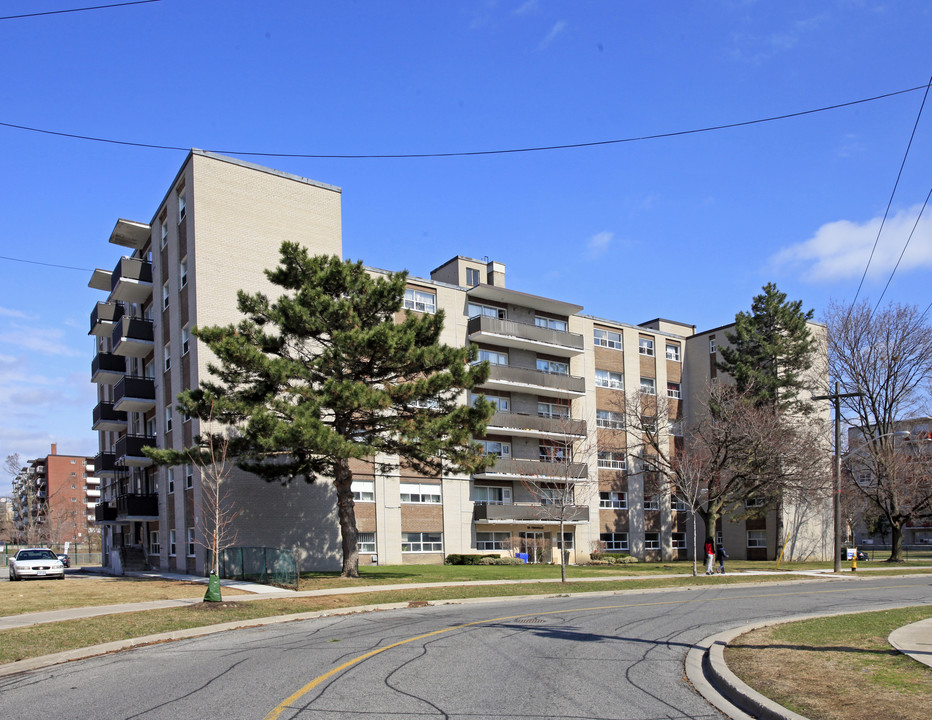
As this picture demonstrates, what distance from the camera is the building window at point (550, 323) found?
54156 millimetres

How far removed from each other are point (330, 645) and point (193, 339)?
2543 cm

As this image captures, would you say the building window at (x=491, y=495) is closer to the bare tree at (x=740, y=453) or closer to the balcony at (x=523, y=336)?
the bare tree at (x=740, y=453)

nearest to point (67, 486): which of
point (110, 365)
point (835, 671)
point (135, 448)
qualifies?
point (110, 365)

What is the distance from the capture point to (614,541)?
180 feet

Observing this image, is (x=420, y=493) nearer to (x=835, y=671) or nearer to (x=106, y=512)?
(x=106, y=512)

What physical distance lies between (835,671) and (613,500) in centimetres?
4660

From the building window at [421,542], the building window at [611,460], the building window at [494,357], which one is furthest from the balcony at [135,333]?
the building window at [611,460]

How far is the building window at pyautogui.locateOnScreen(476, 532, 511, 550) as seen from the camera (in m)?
48.6

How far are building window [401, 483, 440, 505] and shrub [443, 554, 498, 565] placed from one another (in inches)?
132

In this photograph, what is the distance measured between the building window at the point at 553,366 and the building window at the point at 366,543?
1634cm

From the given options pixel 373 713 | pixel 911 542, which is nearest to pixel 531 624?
pixel 373 713

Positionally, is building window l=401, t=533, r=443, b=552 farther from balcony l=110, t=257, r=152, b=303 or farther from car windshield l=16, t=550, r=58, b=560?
balcony l=110, t=257, r=152, b=303

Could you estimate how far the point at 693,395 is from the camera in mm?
59719

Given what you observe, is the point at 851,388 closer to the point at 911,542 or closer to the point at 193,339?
the point at 193,339
